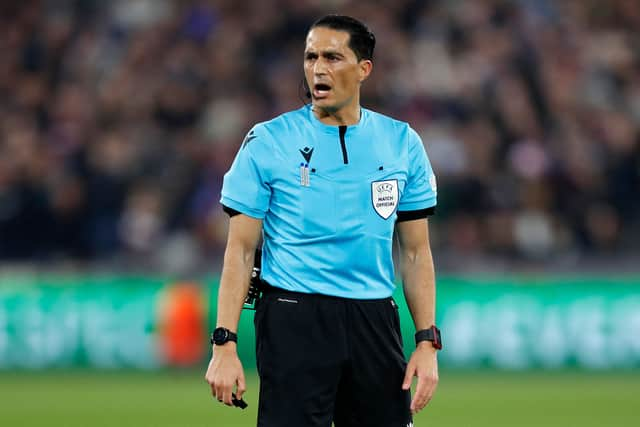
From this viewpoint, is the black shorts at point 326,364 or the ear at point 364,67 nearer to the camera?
the black shorts at point 326,364

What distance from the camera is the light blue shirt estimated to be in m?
4.80

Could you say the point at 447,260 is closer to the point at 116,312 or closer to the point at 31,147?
the point at 116,312

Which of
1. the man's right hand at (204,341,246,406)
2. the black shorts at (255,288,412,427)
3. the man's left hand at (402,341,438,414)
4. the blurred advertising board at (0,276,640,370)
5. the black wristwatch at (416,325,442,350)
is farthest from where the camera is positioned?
the blurred advertising board at (0,276,640,370)

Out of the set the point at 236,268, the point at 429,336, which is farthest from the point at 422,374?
the point at 236,268

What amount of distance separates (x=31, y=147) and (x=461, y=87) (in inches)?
195

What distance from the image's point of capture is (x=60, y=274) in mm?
13422

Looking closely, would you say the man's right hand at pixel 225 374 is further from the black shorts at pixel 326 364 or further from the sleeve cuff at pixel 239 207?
the sleeve cuff at pixel 239 207

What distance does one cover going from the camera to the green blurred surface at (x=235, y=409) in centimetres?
994

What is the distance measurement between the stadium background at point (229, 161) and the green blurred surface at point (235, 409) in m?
0.06

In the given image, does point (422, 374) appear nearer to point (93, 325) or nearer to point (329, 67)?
point (329, 67)

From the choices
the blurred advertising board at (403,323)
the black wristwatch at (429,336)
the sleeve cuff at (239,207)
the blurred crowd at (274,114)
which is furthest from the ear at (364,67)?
the blurred crowd at (274,114)

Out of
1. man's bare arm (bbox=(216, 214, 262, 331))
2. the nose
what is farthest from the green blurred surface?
the nose

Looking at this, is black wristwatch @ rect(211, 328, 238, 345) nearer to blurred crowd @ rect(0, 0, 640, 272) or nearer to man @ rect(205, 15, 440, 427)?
man @ rect(205, 15, 440, 427)

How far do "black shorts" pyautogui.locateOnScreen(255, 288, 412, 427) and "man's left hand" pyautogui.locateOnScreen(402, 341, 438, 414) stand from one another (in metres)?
0.03
